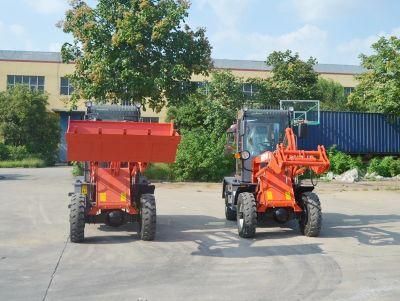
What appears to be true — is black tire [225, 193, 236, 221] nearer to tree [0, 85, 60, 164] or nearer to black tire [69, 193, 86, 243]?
black tire [69, 193, 86, 243]

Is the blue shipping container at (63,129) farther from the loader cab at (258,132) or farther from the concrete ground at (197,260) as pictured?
the loader cab at (258,132)

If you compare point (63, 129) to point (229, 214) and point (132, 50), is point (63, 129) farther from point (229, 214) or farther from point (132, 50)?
point (229, 214)

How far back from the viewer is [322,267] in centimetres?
807

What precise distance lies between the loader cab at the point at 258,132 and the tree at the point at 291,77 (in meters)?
22.4

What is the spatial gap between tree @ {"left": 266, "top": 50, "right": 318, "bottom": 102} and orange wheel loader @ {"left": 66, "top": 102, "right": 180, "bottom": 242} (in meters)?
24.4

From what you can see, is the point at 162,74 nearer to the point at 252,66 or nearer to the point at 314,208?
the point at 314,208

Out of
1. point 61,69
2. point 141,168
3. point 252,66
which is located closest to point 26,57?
point 61,69

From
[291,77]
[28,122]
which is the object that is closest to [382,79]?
[291,77]

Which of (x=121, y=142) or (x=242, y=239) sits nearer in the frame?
(x=121, y=142)

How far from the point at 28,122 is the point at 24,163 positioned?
195 inches

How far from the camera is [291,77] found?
35.0 meters

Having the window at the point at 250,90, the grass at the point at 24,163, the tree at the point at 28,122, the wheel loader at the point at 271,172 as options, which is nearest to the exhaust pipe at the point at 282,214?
the wheel loader at the point at 271,172

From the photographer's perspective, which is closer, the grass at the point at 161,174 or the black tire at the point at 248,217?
the black tire at the point at 248,217

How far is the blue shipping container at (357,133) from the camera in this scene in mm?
29344
